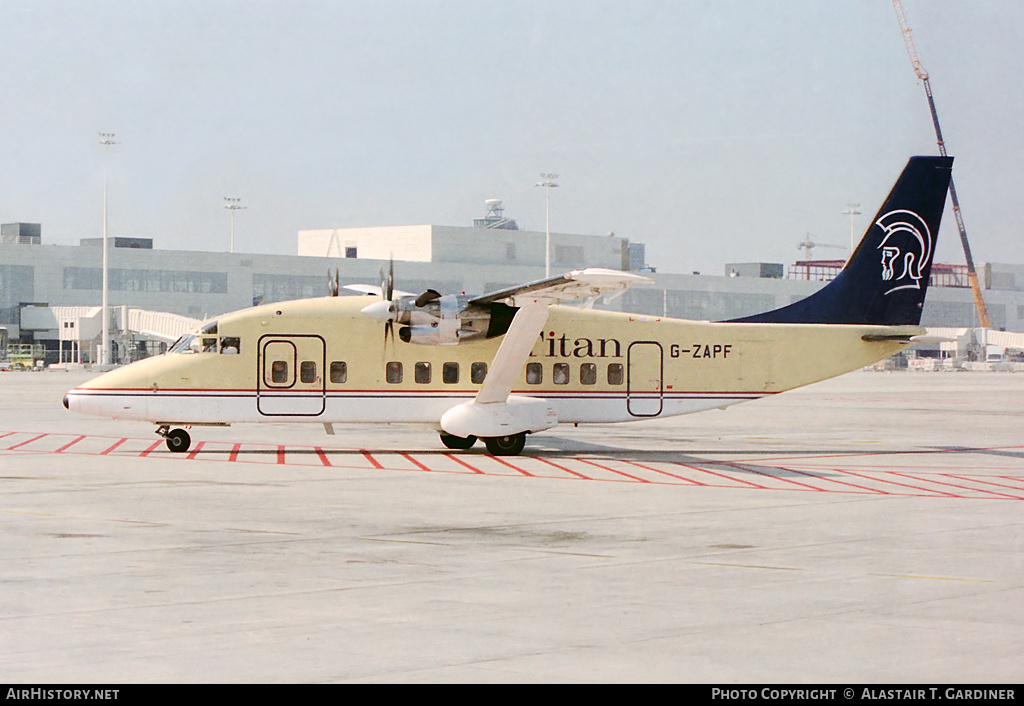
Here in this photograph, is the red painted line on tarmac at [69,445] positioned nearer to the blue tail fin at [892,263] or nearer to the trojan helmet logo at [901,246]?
the blue tail fin at [892,263]

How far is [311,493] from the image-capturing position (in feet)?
66.0

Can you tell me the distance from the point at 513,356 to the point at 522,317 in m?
1.03

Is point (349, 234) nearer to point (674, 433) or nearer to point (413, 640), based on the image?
point (674, 433)

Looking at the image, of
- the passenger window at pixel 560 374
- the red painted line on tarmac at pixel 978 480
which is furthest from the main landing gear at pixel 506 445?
the red painted line on tarmac at pixel 978 480

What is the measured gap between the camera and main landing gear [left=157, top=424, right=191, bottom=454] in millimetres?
28003

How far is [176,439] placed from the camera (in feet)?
92.5

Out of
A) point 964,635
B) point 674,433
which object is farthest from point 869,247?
point 964,635

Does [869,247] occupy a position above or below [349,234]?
below

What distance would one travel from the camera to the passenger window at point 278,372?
28378 millimetres

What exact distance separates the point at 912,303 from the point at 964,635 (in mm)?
23028

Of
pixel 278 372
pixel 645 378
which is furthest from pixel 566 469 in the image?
pixel 278 372

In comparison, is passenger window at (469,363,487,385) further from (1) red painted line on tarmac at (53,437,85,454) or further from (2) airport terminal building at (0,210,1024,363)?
(2) airport terminal building at (0,210,1024,363)

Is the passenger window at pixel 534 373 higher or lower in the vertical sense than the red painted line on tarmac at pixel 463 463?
higher
